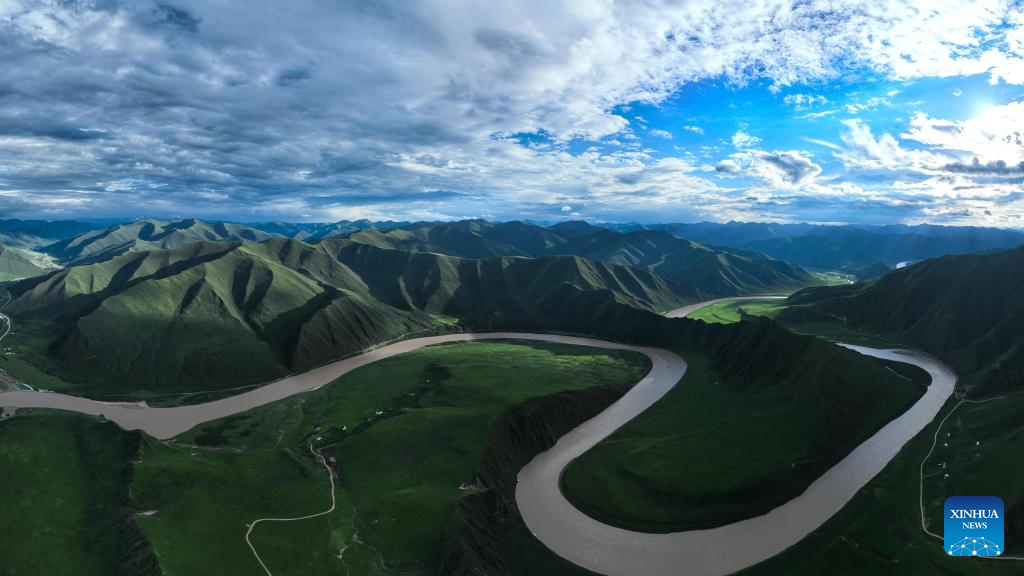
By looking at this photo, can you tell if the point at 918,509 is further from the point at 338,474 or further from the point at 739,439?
the point at 338,474

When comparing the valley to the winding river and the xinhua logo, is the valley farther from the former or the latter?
the xinhua logo

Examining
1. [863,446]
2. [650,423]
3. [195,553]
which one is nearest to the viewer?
[195,553]

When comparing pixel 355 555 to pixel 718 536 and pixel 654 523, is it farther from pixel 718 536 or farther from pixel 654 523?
pixel 718 536

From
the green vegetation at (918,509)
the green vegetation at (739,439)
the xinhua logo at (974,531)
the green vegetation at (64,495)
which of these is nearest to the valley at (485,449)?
the green vegetation at (739,439)

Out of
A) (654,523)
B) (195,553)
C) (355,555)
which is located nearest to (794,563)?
(654,523)

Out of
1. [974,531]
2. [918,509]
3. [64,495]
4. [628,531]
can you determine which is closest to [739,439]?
[918,509]

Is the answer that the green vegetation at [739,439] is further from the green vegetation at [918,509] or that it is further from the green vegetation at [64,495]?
the green vegetation at [64,495]

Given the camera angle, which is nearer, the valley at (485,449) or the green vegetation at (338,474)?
the green vegetation at (338,474)
